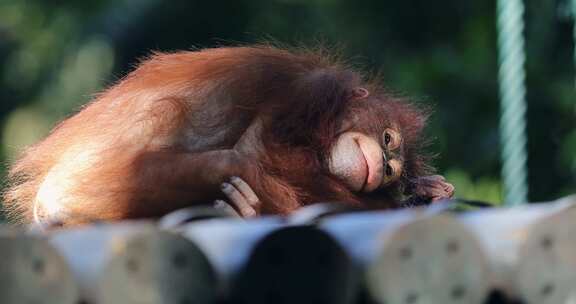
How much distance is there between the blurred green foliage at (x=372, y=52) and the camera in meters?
6.80

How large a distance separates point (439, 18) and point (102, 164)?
5766 millimetres

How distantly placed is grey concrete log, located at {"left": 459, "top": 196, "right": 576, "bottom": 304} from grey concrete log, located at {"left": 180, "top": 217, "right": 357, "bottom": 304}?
0.49ft

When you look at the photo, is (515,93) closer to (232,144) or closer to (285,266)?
(232,144)

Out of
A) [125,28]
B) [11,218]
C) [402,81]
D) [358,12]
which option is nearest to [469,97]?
[402,81]

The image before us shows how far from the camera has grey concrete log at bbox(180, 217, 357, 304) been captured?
1146 millimetres

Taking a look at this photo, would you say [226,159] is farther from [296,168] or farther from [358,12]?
[358,12]

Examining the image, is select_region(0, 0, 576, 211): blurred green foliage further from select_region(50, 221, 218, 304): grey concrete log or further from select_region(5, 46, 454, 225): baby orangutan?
select_region(50, 221, 218, 304): grey concrete log

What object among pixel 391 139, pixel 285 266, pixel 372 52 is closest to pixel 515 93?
pixel 391 139

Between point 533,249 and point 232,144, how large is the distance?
117 centimetres

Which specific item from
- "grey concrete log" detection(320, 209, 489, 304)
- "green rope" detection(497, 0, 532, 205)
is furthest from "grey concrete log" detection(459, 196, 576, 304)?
"green rope" detection(497, 0, 532, 205)

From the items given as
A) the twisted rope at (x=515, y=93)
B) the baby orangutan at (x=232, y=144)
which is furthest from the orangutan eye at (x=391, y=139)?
the twisted rope at (x=515, y=93)

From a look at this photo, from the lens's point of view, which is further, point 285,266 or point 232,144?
point 232,144

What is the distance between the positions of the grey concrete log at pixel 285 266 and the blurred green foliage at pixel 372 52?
5.26 meters

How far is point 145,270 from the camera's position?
3.75 feet
